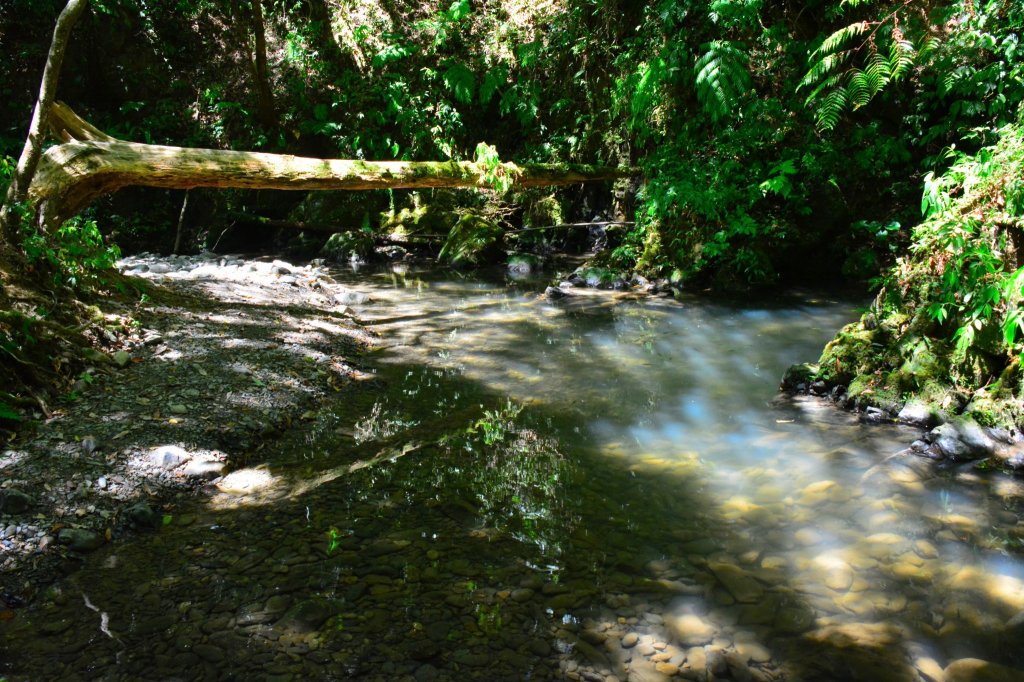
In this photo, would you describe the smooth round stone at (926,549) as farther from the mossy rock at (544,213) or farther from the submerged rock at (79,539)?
the mossy rock at (544,213)

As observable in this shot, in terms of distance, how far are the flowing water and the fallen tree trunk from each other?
9.54ft

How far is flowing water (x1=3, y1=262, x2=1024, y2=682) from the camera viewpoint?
81.4 inches

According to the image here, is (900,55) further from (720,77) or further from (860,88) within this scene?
(720,77)

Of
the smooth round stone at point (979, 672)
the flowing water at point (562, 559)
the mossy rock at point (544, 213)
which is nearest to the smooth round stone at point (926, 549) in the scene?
the flowing water at point (562, 559)

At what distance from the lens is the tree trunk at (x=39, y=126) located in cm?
444

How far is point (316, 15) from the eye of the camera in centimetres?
1397

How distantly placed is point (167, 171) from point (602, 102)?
7634mm

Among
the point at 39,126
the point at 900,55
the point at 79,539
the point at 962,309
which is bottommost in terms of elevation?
the point at 79,539

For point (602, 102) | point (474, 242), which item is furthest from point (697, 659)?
point (602, 102)

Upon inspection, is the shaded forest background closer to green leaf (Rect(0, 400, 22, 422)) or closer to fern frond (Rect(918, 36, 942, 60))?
fern frond (Rect(918, 36, 942, 60))

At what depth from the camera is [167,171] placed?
5.62 metres

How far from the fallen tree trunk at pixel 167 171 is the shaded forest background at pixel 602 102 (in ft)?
11.0

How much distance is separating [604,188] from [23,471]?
33.2 feet

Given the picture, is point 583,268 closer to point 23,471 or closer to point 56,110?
point 56,110
